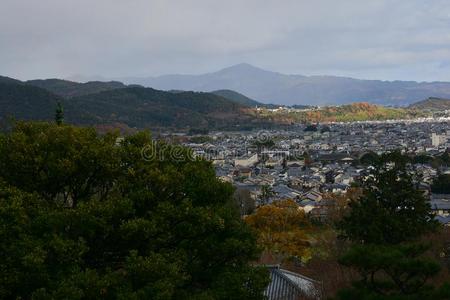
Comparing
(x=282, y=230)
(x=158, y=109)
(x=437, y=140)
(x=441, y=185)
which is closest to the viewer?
(x=282, y=230)

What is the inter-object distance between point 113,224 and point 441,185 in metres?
24.4

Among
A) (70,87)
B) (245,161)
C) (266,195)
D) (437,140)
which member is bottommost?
(245,161)

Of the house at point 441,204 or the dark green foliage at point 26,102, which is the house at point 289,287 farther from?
the dark green foliage at point 26,102

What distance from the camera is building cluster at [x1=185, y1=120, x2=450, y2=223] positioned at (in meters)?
27.3

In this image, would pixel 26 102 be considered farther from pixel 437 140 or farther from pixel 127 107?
pixel 437 140

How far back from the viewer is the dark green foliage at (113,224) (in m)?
5.15

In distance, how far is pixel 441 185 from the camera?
27188 mm

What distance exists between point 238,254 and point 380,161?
19.4ft

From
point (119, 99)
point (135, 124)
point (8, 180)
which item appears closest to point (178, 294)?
point (8, 180)

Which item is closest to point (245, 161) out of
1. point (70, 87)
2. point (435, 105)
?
point (70, 87)

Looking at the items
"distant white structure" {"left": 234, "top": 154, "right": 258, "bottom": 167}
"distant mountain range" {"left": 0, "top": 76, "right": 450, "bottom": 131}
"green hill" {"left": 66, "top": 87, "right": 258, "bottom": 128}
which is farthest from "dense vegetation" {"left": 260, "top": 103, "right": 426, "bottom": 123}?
"distant white structure" {"left": 234, "top": 154, "right": 258, "bottom": 167}

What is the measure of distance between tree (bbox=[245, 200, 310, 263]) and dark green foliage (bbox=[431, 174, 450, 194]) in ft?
37.8

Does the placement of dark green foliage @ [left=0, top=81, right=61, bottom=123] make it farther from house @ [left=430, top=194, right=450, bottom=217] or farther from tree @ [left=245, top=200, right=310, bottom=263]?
tree @ [left=245, top=200, right=310, bottom=263]

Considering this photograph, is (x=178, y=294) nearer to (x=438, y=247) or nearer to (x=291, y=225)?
(x=438, y=247)
